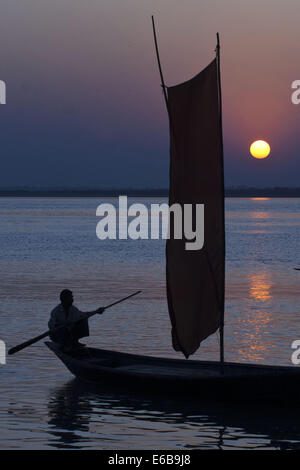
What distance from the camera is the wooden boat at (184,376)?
1495cm

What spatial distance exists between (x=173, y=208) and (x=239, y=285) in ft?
70.6

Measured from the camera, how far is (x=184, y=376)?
15.5 metres

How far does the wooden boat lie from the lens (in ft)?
49.1

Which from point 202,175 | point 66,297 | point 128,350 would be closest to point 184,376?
point 66,297

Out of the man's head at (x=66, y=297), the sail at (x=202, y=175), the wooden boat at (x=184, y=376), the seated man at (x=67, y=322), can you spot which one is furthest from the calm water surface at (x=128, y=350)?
the sail at (x=202, y=175)

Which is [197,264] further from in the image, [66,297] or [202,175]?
[66,297]

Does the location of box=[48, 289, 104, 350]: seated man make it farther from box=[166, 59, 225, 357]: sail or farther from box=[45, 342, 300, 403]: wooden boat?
box=[166, 59, 225, 357]: sail

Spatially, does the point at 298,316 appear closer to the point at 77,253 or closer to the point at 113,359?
the point at 113,359

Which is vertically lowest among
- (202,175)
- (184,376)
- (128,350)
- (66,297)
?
(184,376)

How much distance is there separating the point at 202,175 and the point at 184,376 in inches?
133

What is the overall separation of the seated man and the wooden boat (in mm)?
206

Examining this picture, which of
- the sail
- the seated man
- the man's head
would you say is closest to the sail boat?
the sail

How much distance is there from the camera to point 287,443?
13.7 metres
